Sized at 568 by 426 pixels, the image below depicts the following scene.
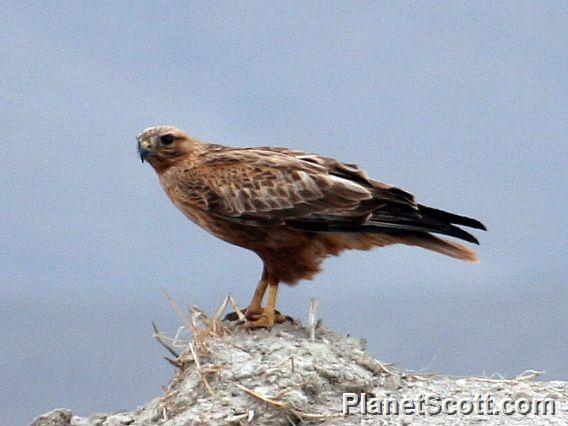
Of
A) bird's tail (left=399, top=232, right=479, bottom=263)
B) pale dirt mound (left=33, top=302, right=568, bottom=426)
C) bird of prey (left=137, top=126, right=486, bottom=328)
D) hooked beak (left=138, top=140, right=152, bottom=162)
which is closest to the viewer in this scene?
pale dirt mound (left=33, top=302, right=568, bottom=426)

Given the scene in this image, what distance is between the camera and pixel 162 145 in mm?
10492

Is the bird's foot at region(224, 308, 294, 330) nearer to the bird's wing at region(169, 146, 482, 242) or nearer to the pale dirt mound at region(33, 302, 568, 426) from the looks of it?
the pale dirt mound at region(33, 302, 568, 426)

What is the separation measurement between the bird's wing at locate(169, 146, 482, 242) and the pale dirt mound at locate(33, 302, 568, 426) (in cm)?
88

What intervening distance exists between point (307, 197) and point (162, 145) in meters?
1.35

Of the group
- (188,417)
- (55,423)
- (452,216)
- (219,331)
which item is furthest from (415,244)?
(55,423)

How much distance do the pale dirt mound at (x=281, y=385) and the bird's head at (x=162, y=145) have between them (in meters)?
1.37

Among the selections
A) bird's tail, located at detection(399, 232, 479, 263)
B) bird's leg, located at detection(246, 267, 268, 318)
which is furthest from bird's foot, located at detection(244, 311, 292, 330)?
bird's tail, located at detection(399, 232, 479, 263)

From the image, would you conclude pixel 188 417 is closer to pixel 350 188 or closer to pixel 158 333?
pixel 158 333

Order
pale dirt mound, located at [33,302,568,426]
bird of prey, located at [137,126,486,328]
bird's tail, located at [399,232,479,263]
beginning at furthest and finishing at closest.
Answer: bird's tail, located at [399,232,479,263]
bird of prey, located at [137,126,486,328]
pale dirt mound, located at [33,302,568,426]

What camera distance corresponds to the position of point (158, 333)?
32.6ft

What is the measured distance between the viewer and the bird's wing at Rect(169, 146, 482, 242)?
9938 mm

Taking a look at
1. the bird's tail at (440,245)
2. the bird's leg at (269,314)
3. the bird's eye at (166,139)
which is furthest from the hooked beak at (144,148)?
the bird's tail at (440,245)

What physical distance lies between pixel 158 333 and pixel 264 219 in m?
1.22

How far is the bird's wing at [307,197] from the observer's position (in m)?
9.94
